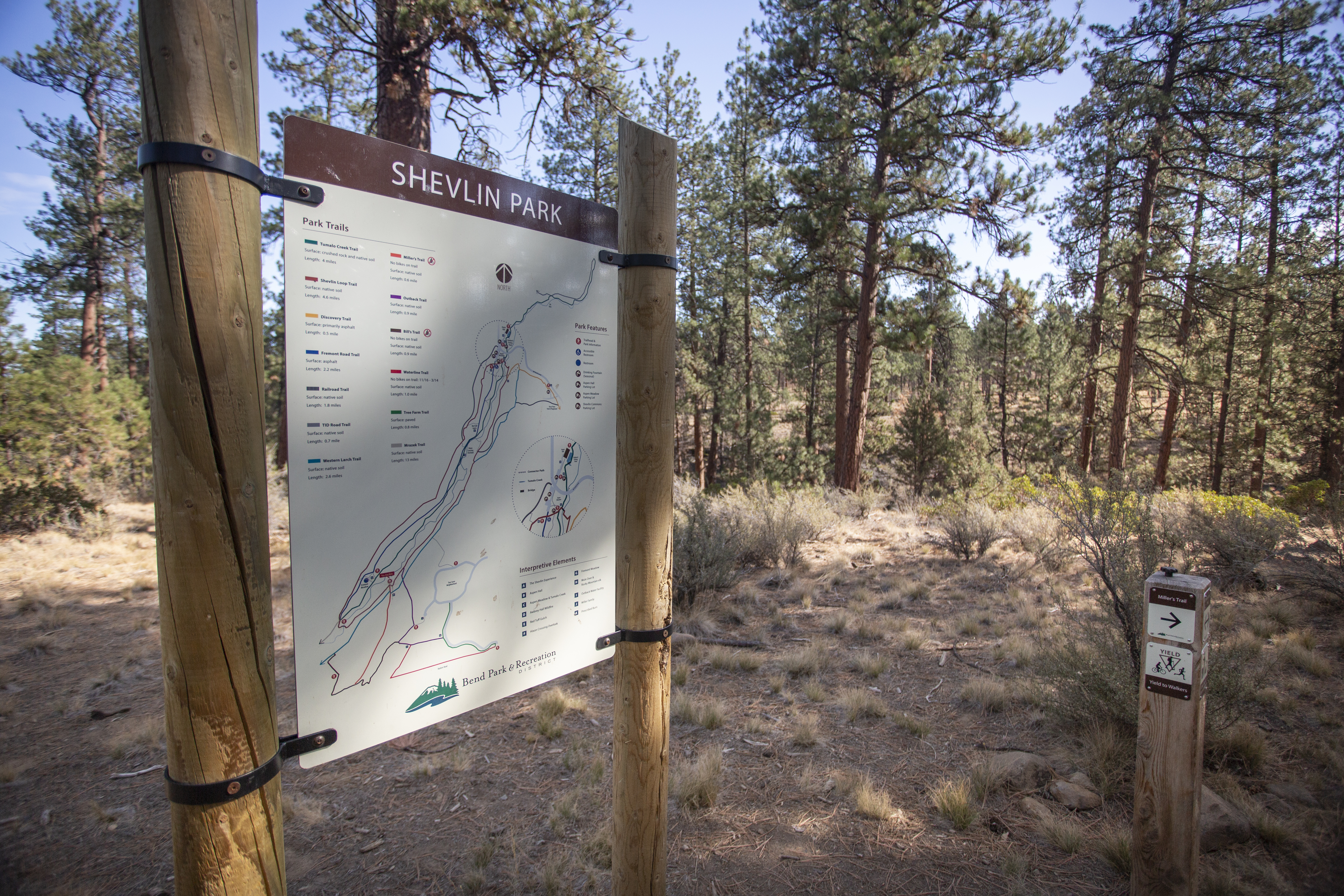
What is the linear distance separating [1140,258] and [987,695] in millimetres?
12847

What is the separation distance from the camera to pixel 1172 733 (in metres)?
2.30

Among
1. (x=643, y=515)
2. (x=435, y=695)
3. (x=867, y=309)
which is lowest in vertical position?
(x=435, y=695)

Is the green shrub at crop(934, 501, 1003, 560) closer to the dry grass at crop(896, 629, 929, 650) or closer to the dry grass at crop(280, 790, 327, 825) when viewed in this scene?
the dry grass at crop(896, 629, 929, 650)

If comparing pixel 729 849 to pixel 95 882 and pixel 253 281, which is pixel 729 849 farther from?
pixel 253 281

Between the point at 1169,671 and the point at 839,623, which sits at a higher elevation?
the point at 1169,671

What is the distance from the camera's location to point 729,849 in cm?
295

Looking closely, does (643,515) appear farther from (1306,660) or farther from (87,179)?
(87,179)

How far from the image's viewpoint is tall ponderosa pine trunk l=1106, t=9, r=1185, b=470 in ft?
38.7

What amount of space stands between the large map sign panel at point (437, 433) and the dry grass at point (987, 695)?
11.2 feet

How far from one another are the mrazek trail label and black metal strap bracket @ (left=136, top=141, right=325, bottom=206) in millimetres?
3143

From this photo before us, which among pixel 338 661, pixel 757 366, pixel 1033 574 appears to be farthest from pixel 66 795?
pixel 757 366

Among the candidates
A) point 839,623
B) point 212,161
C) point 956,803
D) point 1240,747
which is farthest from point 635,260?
point 839,623

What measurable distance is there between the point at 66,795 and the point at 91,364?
1293 cm

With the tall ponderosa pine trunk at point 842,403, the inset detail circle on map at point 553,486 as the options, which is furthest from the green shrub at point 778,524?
the inset detail circle on map at point 553,486
